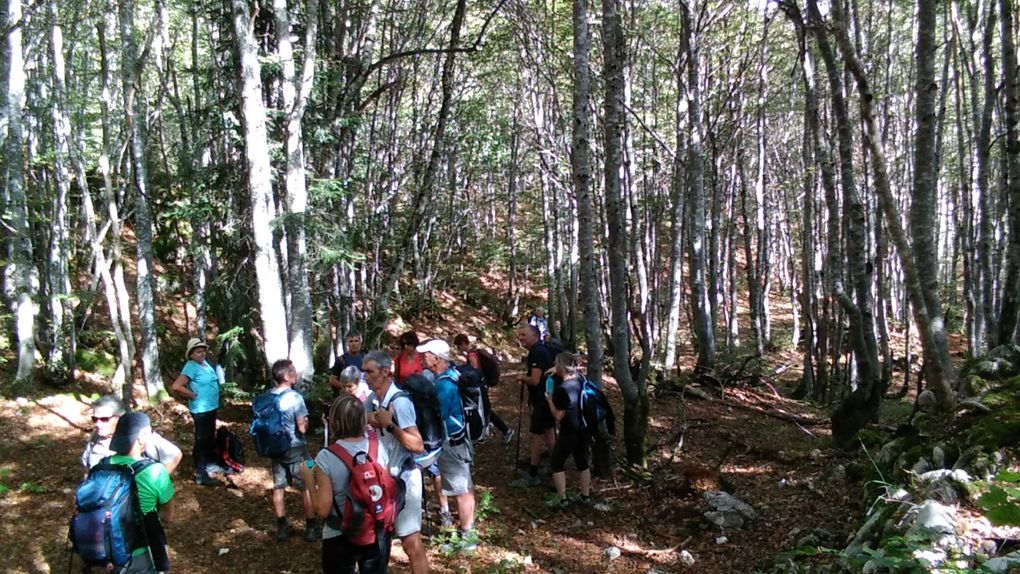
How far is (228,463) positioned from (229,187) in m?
4.62

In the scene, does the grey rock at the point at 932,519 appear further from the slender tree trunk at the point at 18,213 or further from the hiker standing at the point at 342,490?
the slender tree trunk at the point at 18,213

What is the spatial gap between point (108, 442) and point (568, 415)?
4213mm

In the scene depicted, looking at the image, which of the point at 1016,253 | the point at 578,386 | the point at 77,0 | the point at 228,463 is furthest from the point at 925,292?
the point at 77,0

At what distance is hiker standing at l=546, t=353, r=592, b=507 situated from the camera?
668 centimetres

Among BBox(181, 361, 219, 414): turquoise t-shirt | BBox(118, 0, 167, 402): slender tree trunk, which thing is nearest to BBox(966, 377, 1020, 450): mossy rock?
BBox(181, 361, 219, 414): turquoise t-shirt

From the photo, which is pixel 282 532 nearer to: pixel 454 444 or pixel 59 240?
pixel 454 444

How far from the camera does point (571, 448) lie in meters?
6.80

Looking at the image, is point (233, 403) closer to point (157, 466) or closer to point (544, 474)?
point (544, 474)

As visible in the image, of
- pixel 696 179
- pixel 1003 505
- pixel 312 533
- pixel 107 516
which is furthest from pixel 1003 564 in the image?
pixel 696 179

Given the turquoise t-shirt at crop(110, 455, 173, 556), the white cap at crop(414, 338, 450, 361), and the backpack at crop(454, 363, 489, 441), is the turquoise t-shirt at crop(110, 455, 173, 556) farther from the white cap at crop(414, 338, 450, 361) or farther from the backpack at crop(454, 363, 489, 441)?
the backpack at crop(454, 363, 489, 441)

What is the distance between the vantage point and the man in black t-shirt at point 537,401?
7.61 meters

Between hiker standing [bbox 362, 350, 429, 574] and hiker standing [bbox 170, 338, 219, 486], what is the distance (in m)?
3.16

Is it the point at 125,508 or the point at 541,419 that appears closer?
the point at 125,508

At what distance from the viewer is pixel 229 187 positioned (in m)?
10.1
